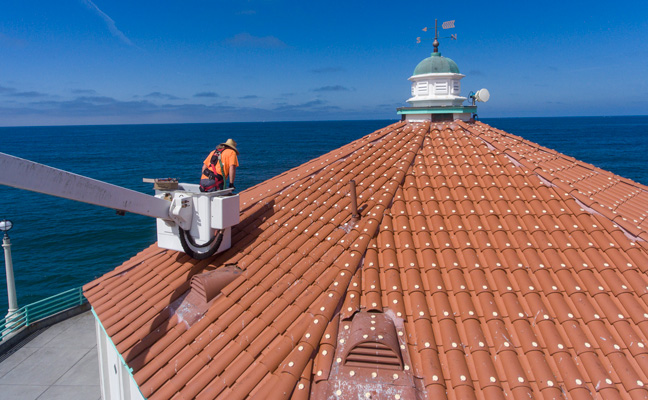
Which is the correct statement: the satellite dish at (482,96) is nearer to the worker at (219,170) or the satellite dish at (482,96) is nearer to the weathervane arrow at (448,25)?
the weathervane arrow at (448,25)

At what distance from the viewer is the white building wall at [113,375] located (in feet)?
25.9

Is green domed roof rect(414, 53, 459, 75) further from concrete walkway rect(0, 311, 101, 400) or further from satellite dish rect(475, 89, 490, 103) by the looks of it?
concrete walkway rect(0, 311, 101, 400)

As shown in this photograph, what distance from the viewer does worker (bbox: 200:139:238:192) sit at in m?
7.92

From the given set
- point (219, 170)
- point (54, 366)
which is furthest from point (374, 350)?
point (54, 366)

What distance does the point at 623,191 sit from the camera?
9578mm

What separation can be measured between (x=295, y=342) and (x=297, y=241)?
2.25 m

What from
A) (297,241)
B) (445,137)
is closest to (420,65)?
(445,137)

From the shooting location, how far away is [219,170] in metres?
7.93

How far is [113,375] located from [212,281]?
4819 millimetres

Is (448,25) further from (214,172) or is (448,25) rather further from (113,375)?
(113,375)

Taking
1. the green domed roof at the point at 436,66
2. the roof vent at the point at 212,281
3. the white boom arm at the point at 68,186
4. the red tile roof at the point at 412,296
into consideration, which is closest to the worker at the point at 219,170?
the red tile roof at the point at 412,296

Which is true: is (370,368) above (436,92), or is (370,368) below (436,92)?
below

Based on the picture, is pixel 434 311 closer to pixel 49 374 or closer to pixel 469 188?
pixel 469 188

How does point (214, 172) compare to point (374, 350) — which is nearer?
point (374, 350)
